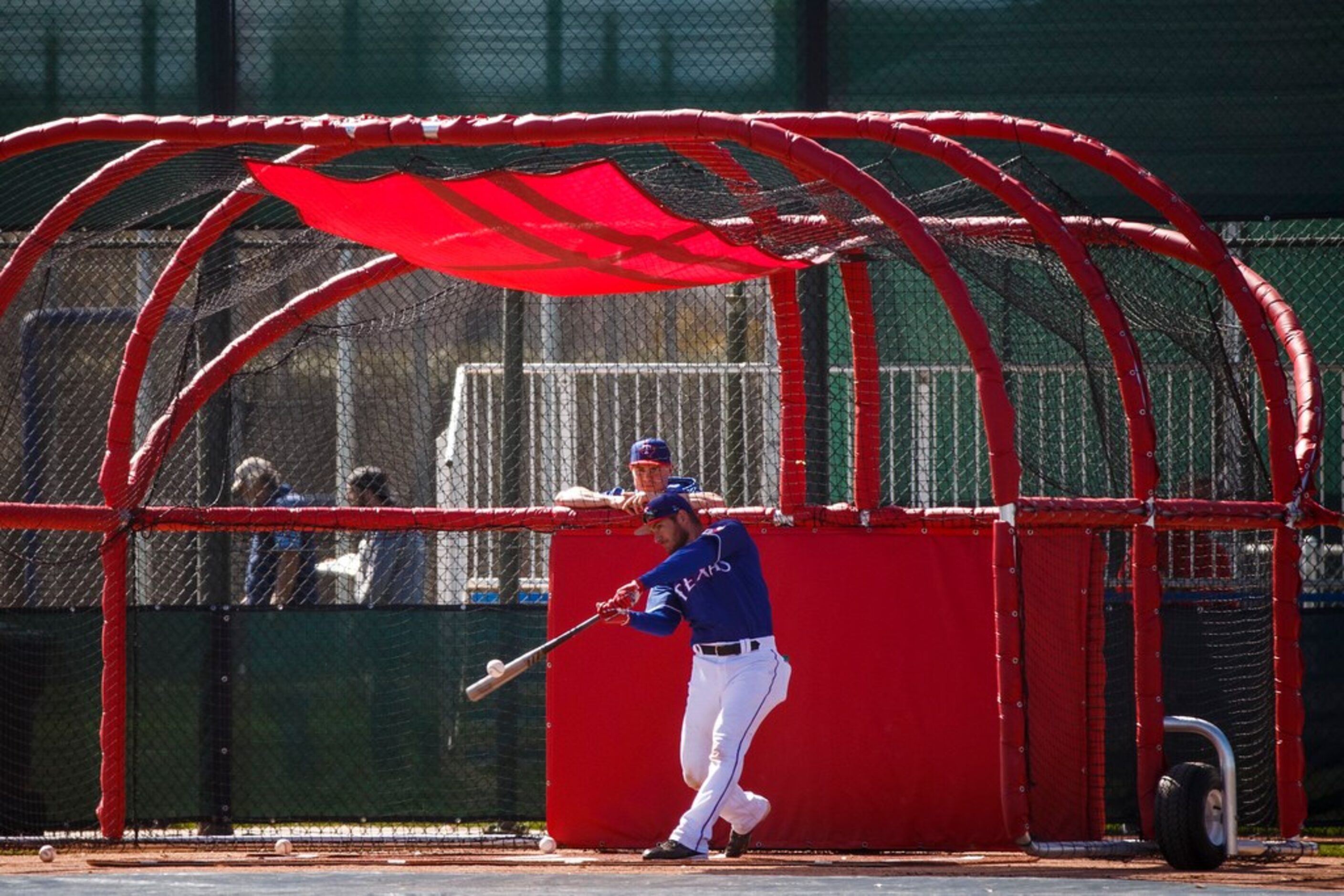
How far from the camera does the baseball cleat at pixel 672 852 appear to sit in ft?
24.2

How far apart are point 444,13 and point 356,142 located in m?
2.81

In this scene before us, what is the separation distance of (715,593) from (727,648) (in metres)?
0.26

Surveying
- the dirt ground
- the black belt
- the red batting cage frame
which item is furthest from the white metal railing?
the black belt

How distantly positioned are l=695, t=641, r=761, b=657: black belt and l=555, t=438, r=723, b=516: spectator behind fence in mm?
726

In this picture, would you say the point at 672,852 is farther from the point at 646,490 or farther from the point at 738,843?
the point at 646,490

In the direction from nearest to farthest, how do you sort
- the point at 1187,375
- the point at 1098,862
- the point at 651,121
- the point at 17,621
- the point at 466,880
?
the point at 466,880 → the point at 651,121 → the point at 1098,862 → the point at 17,621 → the point at 1187,375

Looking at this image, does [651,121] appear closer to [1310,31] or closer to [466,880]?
[466,880]

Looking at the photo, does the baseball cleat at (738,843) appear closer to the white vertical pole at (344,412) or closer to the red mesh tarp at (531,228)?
the red mesh tarp at (531,228)

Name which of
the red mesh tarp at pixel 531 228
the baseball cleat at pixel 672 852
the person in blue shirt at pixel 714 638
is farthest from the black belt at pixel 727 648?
the red mesh tarp at pixel 531 228

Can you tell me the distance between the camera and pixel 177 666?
9.37 metres

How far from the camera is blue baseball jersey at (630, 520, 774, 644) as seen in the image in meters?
7.57

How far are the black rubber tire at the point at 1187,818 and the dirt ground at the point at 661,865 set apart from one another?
77 mm

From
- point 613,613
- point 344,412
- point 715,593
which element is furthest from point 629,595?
point 344,412

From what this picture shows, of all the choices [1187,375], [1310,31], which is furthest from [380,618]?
[1310,31]
